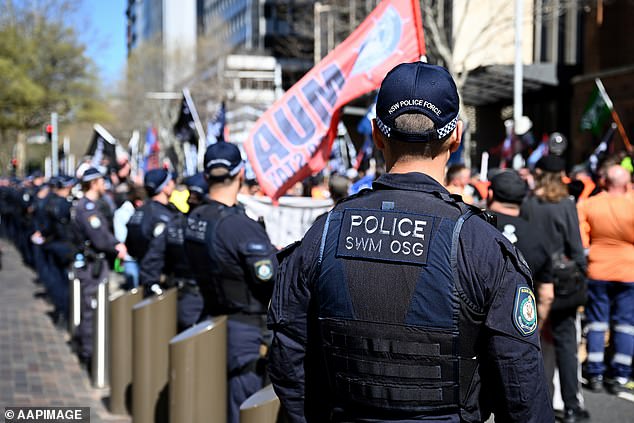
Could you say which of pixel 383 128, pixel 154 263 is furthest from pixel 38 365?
pixel 383 128

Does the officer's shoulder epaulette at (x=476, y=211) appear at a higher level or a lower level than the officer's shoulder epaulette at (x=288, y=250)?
higher

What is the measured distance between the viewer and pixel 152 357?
5934 mm

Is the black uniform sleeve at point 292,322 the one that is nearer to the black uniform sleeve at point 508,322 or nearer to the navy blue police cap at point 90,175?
the black uniform sleeve at point 508,322

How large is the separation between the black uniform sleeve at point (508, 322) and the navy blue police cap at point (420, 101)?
35 centimetres

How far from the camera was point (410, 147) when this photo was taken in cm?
265

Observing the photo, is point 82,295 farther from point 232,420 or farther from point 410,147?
point 410,147

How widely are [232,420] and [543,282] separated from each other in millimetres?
2337

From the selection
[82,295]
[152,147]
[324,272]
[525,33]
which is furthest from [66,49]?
[324,272]

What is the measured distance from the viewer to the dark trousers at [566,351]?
6.38 metres

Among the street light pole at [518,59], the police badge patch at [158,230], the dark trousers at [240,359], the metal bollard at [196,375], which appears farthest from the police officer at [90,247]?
the street light pole at [518,59]

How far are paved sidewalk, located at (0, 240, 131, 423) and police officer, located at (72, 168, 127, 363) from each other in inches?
18.7

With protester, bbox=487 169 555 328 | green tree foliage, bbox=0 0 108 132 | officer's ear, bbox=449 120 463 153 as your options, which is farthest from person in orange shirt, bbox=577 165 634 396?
green tree foliage, bbox=0 0 108 132

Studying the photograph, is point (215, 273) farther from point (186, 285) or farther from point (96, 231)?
point (96, 231)

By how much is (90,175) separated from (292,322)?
23.0 ft
